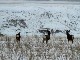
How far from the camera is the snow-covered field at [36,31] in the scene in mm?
10742

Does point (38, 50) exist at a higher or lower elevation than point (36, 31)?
higher

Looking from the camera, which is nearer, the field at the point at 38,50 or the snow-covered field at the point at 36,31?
the field at the point at 38,50

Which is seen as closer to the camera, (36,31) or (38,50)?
(38,50)

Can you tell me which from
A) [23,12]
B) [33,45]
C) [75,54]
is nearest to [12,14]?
[23,12]

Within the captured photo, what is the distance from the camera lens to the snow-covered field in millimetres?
10742

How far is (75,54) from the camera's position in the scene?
10703 mm

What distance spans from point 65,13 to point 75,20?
7.38 feet

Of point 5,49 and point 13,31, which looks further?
point 13,31

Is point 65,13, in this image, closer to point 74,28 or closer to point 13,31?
point 74,28

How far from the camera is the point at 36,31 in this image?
21.7 meters

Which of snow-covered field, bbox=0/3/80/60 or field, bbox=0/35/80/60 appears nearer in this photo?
field, bbox=0/35/80/60

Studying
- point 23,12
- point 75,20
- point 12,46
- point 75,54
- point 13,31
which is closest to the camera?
point 75,54

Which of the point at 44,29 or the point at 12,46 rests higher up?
the point at 12,46

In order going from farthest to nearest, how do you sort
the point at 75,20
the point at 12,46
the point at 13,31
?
the point at 75,20 → the point at 13,31 → the point at 12,46
